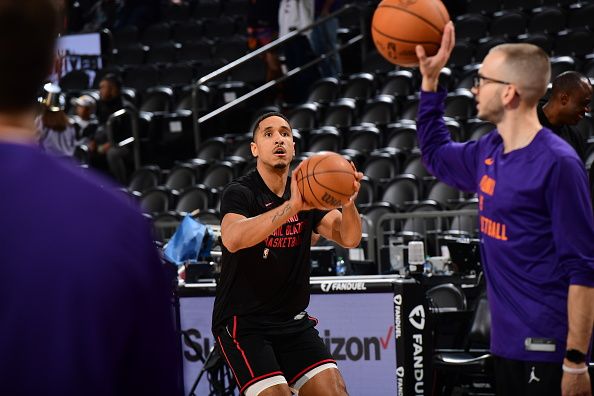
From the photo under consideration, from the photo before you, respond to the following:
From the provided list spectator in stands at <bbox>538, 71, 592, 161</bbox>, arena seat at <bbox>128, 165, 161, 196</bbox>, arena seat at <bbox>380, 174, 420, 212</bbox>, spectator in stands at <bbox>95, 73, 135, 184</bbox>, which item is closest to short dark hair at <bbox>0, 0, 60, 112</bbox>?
spectator in stands at <bbox>538, 71, 592, 161</bbox>

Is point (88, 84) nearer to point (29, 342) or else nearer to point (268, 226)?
point (268, 226)

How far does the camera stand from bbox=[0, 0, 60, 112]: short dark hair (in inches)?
67.2

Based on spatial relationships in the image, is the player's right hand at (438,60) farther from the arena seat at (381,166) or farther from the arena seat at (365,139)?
the arena seat at (365,139)

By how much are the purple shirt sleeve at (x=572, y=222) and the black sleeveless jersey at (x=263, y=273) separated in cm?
225

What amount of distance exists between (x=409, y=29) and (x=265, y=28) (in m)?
12.9

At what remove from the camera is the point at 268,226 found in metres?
5.39

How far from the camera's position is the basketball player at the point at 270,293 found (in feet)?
18.5

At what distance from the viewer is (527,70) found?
4027mm

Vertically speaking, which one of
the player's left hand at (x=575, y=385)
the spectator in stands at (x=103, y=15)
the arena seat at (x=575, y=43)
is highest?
the spectator in stands at (x=103, y=15)

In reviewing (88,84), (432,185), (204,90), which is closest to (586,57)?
(432,185)

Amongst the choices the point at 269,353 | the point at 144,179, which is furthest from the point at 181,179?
the point at 269,353

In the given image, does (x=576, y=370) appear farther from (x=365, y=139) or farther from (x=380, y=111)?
(x=380, y=111)

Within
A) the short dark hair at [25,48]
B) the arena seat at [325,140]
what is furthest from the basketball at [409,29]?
the arena seat at [325,140]

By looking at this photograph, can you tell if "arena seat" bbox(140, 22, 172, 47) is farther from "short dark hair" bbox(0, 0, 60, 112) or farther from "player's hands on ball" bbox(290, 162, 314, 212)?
"short dark hair" bbox(0, 0, 60, 112)
